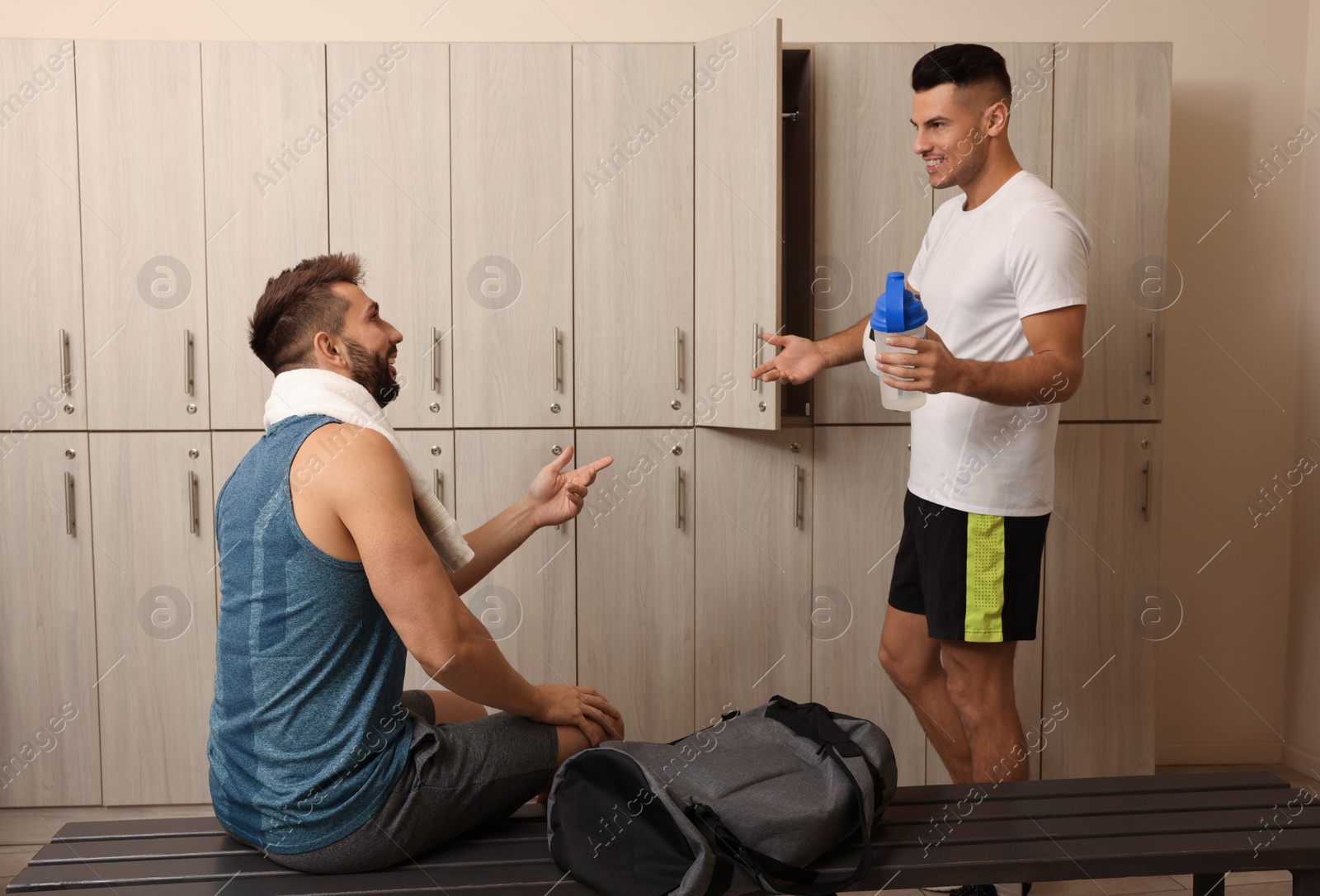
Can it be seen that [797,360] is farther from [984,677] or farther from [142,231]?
[142,231]

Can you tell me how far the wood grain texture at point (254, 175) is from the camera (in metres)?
2.50

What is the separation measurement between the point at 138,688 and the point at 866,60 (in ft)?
8.79

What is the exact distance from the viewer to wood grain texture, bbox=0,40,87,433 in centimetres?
247

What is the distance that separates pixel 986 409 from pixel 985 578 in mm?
357

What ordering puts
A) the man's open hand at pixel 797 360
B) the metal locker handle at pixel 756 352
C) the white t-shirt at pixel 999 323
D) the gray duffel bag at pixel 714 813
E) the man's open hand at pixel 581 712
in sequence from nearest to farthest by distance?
the gray duffel bag at pixel 714 813
the man's open hand at pixel 581 712
the white t-shirt at pixel 999 323
the man's open hand at pixel 797 360
the metal locker handle at pixel 756 352

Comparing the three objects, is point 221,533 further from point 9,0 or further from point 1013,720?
point 9,0

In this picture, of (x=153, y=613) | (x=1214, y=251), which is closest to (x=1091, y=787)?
(x=1214, y=251)

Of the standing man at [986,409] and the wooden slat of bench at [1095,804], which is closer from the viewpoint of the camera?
the wooden slat of bench at [1095,804]

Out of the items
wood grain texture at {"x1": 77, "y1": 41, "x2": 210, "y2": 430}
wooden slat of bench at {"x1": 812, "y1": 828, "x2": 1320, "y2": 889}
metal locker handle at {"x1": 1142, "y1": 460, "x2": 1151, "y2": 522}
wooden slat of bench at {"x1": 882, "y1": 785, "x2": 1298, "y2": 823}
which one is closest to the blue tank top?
wooden slat of bench at {"x1": 812, "y1": 828, "x2": 1320, "y2": 889}

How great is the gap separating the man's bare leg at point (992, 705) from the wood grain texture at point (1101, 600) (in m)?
Answer: 0.76

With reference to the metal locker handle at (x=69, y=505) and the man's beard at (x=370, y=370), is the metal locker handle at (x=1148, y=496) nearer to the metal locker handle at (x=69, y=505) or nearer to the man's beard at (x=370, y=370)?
the man's beard at (x=370, y=370)

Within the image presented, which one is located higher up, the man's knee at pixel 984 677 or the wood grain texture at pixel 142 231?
the wood grain texture at pixel 142 231

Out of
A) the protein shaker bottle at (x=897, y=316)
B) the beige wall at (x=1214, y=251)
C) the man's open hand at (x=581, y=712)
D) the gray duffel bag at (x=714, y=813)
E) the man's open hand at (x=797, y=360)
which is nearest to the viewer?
the gray duffel bag at (x=714, y=813)

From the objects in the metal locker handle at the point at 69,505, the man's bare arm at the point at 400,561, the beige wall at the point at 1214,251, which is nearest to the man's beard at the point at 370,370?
the man's bare arm at the point at 400,561
